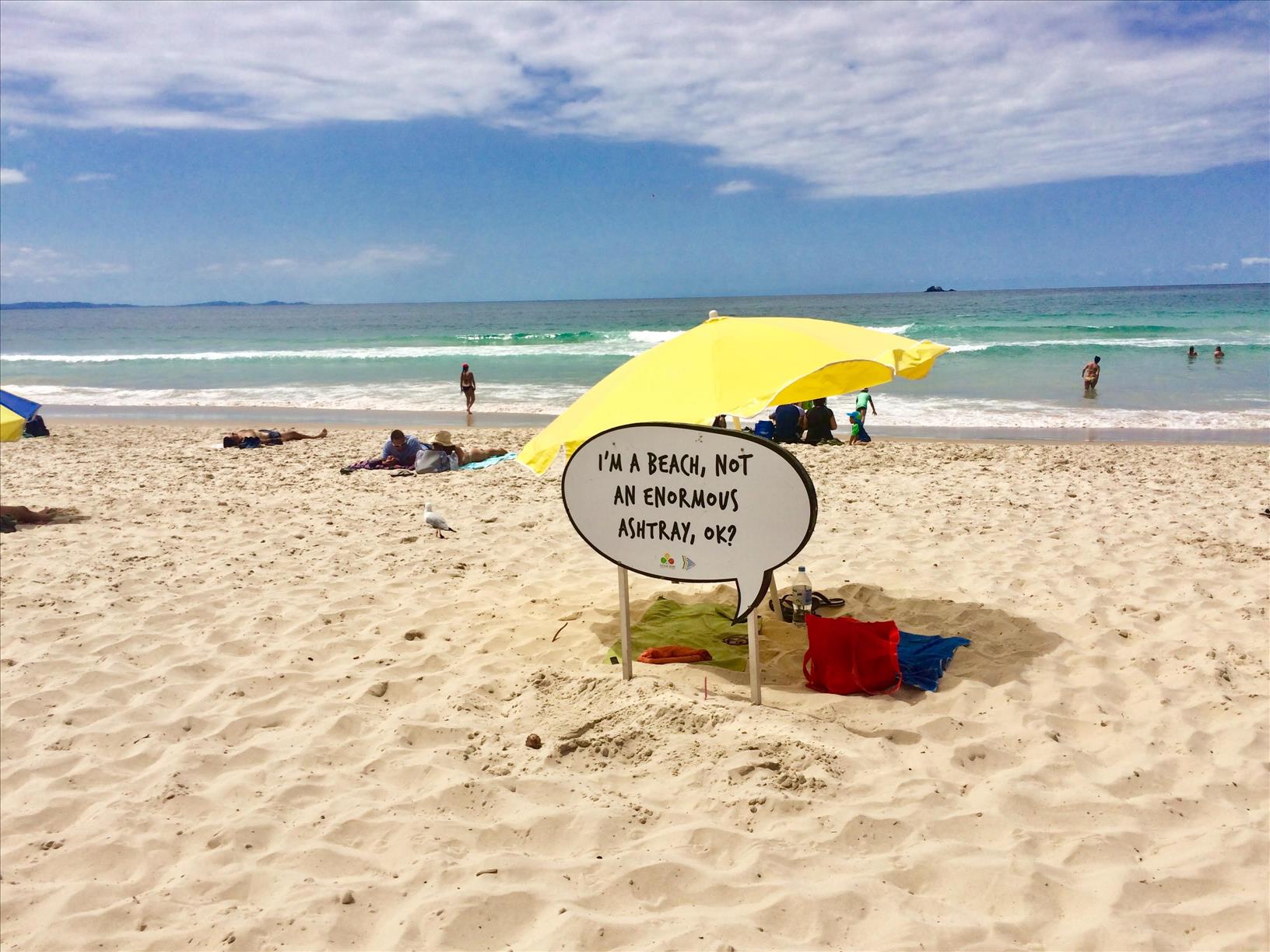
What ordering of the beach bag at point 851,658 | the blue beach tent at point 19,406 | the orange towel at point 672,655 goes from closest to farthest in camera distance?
1. the beach bag at point 851,658
2. the orange towel at point 672,655
3. the blue beach tent at point 19,406

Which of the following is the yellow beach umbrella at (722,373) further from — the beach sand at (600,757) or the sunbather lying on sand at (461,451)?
the sunbather lying on sand at (461,451)

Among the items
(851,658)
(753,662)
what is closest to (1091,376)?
(851,658)

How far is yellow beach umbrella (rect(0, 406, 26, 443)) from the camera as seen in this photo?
24.6ft

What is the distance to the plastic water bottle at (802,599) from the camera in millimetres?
5367

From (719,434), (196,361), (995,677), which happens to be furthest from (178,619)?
(196,361)

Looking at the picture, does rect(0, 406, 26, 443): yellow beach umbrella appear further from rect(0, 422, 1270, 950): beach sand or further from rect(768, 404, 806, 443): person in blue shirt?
rect(768, 404, 806, 443): person in blue shirt

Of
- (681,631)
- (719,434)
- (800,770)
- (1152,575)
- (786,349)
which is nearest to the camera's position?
(800,770)

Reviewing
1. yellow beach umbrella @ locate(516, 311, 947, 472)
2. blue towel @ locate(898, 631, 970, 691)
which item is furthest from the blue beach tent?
blue towel @ locate(898, 631, 970, 691)

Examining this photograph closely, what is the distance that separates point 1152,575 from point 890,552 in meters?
1.79

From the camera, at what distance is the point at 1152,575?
19.1 ft

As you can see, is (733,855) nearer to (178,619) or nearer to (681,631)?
(681,631)

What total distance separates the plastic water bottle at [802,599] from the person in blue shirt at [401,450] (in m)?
6.63

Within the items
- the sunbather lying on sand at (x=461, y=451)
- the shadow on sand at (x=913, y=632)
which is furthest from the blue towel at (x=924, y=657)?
the sunbather lying on sand at (x=461, y=451)

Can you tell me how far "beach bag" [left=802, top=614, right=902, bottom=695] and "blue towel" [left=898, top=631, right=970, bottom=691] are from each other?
0.09 meters
